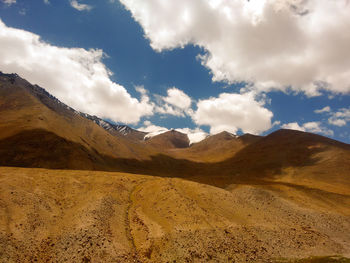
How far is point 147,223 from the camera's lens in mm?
24609

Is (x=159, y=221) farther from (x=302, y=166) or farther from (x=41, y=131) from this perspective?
(x=302, y=166)

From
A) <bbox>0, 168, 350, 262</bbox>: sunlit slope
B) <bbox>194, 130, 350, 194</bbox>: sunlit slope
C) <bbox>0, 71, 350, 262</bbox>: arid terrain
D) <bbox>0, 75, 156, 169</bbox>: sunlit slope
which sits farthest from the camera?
<bbox>0, 75, 156, 169</bbox>: sunlit slope

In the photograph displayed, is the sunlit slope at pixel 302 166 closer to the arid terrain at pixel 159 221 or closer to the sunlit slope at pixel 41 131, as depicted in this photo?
the arid terrain at pixel 159 221

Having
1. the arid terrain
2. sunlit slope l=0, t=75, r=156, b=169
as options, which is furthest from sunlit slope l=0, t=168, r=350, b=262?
sunlit slope l=0, t=75, r=156, b=169

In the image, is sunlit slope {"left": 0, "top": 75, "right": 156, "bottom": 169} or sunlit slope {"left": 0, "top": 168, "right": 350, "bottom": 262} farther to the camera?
sunlit slope {"left": 0, "top": 75, "right": 156, "bottom": 169}

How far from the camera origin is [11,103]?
126562 mm

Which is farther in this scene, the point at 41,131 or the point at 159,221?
the point at 41,131

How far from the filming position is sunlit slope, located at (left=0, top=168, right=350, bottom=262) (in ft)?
65.7

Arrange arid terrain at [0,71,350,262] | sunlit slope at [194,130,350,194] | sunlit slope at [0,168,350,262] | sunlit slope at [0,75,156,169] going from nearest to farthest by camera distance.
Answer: sunlit slope at [0,168,350,262] < arid terrain at [0,71,350,262] < sunlit slope at [194,130,350,194] < sunlit slope at [0,75,156,169]

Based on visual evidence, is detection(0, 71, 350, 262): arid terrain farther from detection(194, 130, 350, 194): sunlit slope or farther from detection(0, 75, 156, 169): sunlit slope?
detection(0, 75, 156, 169): sunlit slope

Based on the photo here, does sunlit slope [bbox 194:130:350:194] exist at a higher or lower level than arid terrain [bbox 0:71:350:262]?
higher

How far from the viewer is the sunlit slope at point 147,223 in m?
20.0

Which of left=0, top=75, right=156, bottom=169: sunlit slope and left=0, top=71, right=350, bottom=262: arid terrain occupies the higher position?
left=0, top=75, right=156, bottom=169: sunlit slope

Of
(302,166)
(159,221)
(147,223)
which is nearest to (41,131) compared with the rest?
(147,223)
